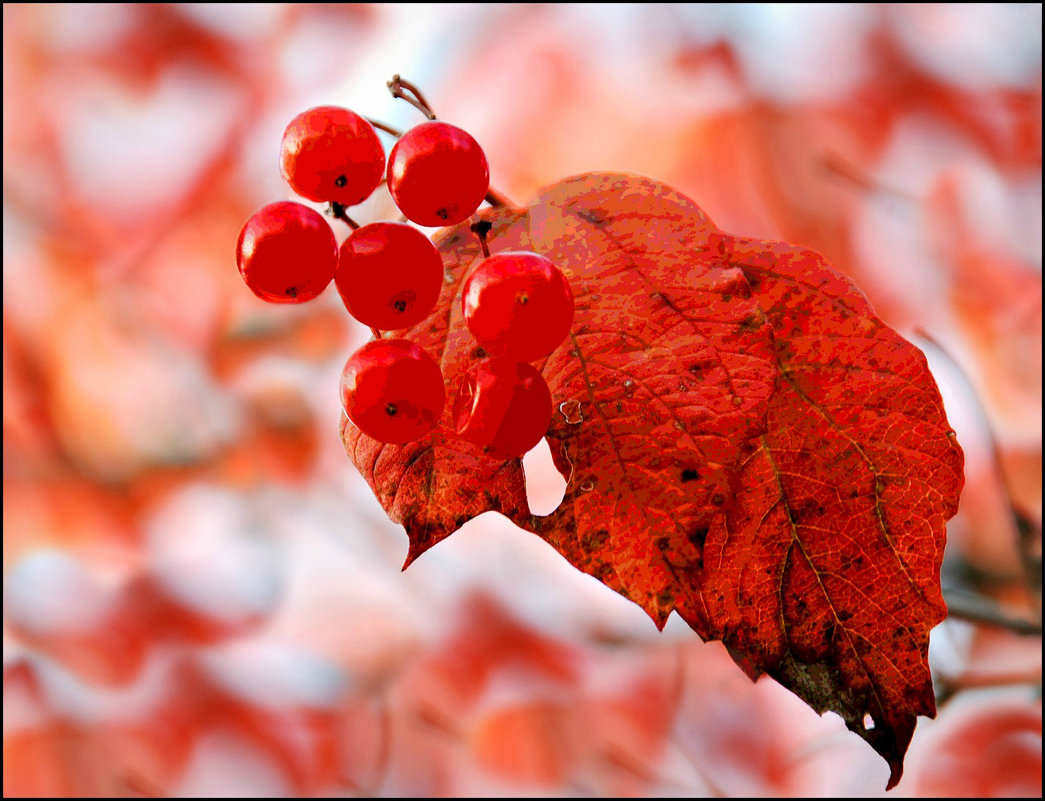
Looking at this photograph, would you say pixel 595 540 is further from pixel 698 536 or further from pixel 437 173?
pixel 437 173

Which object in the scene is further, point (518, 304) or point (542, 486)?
point (542, 486)

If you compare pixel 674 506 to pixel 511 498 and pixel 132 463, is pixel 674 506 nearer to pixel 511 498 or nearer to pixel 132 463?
pixel 511 498

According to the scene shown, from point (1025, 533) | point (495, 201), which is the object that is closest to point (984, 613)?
point (1025, 533)

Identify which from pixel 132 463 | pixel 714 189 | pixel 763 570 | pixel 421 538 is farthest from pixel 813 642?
pixel 132 463

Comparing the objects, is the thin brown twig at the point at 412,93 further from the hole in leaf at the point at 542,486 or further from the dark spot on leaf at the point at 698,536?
the hole in leaf at the point at 542,486

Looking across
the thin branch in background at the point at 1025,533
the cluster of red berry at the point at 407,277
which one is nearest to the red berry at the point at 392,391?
the cluster of red berry at the point at 407,277
